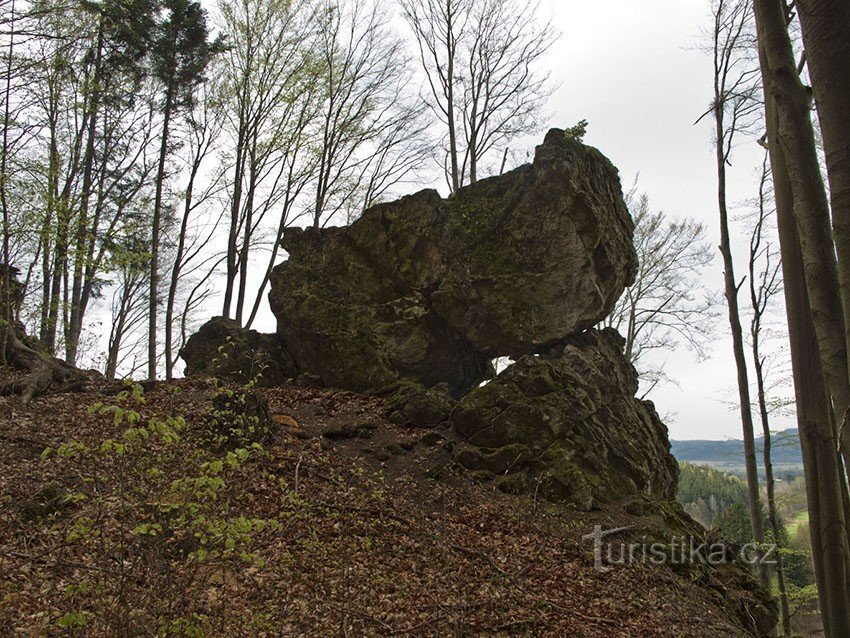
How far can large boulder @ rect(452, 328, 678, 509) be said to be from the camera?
8586 mm

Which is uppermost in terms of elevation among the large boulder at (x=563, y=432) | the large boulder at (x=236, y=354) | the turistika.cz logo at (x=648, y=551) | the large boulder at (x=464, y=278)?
the large boulder at (x=464, y=278)

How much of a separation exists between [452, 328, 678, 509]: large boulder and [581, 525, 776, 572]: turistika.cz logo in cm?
89

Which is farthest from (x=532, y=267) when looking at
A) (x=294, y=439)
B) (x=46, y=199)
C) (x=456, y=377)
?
(x=46, y=199)

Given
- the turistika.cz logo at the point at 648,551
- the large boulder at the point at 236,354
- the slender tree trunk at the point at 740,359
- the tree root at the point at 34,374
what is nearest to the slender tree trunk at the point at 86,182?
the large boulder at the point at 236,354

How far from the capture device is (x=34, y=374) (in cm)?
943

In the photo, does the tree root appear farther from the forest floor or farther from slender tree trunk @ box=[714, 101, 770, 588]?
slender tree trunk @ box=[714, 101, 770, 588]

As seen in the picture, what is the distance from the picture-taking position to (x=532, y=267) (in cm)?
1141

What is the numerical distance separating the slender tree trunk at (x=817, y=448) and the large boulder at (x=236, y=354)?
33.1ft

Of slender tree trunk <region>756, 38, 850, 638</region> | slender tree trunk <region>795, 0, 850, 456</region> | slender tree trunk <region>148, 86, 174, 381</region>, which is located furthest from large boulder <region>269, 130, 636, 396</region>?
slender tree trunk <region>795, 0, 850, 456</region>

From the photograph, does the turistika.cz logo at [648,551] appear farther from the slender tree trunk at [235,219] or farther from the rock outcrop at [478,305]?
the slender tree trunk at [235,219]

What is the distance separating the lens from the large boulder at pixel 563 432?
28.2 feet

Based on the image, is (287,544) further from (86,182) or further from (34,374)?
(86,182)

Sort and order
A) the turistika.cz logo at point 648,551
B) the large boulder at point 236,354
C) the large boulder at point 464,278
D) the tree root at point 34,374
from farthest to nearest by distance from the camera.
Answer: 1. the large boulder at point 236,354
2. the large boulder at point 464,278
3. the tree root at point 34,374
4. the turistika.cz logo at point 648,551

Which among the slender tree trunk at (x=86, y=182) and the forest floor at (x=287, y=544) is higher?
the slender tree trunk at (x=86, y=182)
